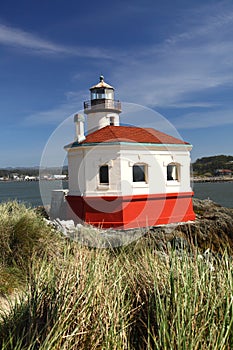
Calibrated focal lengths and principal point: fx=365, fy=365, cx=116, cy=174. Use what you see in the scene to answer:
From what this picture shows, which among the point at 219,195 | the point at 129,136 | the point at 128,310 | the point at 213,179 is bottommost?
the point at 219,195

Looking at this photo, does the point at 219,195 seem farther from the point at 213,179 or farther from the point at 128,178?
the point at 213,179

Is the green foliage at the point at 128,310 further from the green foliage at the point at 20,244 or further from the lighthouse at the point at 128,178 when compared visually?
the lighthouse at the point at 128,178

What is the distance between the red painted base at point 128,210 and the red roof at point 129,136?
91.5 inches

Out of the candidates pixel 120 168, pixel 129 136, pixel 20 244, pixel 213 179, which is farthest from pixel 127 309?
pixel 213 179

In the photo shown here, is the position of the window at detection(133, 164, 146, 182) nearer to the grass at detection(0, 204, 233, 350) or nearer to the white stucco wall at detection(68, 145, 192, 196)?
the white stucco wall at detection(68, 145, 192, 196)

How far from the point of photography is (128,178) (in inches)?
581

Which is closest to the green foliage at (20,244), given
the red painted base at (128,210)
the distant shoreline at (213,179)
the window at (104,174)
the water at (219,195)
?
the red painted base at (128,210)

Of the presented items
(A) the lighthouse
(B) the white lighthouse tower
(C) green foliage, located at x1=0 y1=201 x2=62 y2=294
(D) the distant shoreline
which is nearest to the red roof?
(A) the lighthouse

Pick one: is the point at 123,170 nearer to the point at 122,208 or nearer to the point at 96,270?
the point at 122,208

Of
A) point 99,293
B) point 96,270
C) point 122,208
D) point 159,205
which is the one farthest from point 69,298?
point 159,205

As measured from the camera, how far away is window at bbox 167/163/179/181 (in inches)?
638

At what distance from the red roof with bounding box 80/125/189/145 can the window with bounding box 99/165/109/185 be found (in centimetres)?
110

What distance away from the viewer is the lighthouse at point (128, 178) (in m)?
14.6

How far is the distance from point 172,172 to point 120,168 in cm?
296
